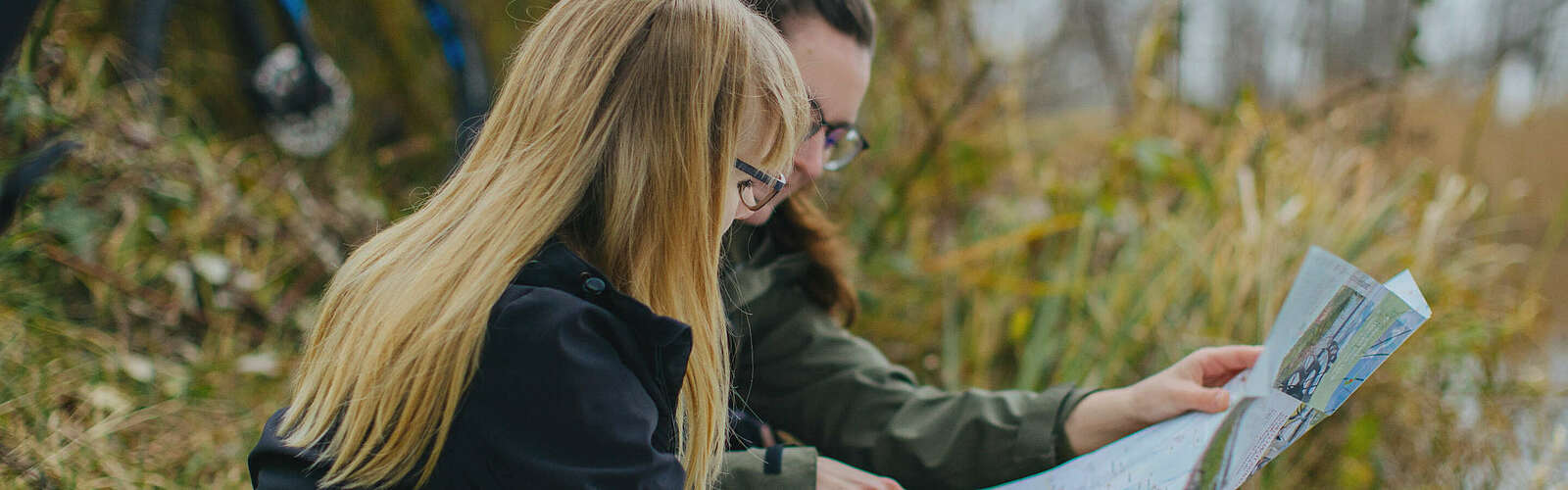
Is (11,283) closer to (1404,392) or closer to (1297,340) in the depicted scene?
(1297,340)

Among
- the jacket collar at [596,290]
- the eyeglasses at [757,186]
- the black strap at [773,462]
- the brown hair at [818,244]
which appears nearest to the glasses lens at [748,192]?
the eyeglasses at [757,186]

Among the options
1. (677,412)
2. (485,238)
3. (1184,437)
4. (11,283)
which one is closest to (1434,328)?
(1184,437)

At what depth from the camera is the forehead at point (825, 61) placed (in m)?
1.26

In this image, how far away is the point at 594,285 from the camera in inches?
33.3

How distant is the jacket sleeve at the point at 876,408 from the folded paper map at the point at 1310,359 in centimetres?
32

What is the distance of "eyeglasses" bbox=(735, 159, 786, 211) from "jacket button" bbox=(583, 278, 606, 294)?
18cm

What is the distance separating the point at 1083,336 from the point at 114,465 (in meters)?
1.65

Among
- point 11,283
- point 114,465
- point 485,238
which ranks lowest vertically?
point 114,465

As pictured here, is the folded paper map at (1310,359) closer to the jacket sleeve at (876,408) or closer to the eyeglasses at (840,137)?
the jacket sleeve at (876,408)

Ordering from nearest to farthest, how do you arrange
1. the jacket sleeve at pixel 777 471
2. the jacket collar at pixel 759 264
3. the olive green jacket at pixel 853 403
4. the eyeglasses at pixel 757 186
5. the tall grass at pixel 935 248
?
1. the eyeglasses at pixel 757 186
2. the jacket sleeve at pixel 777 471
3. the olive green jacket at pixel 853 403
4. the jacket collar at pixel 759 264
5. the tall grass at pixel 935 248

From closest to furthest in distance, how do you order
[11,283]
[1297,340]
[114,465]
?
[1297,340]
[114,465]
[11,283]

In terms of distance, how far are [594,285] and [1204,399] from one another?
2.03ft

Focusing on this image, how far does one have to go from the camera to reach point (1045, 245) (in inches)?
96.9

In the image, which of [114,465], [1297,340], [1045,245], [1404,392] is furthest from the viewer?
[1045,245]
